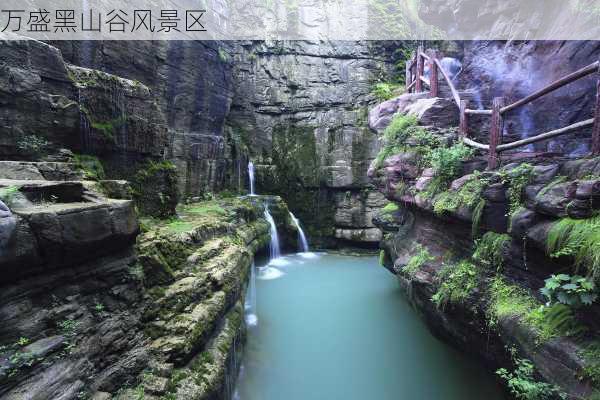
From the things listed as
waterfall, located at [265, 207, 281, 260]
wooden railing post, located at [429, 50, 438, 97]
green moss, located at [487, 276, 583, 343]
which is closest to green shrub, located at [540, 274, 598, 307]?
green moss, located at [487, 276, 583, 343]

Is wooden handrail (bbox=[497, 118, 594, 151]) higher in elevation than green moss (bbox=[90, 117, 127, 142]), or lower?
lower

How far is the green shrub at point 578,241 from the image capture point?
2.97m

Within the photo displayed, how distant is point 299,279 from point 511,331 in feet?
28.5

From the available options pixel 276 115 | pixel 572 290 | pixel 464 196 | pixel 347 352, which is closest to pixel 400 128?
pixel 464 196

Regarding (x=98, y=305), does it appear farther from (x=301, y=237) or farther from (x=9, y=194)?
(x=301, y=237)

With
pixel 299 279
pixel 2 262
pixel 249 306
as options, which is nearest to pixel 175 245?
pixel 2 262

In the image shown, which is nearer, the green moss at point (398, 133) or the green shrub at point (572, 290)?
the green shrub at point (572, 290)

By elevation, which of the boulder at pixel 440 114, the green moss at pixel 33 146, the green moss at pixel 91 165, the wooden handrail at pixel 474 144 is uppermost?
the boulder at pixel 440 114

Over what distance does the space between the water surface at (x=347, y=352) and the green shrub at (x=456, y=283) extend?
2012 millimetres

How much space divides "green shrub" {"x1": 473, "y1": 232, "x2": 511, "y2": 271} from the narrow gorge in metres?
0.03

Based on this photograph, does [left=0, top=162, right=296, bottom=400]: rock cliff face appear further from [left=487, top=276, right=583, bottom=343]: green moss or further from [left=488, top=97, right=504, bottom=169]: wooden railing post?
A: [left=488, top=97, right=504, bottom=169]: wooden railing post

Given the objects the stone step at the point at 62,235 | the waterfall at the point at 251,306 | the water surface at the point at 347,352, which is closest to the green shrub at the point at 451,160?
the water surface at the point at 347,352

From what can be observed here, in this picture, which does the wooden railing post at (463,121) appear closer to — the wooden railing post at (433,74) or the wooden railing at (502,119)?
the wooden railing at (502,119)

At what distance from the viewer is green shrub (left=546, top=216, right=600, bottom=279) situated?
297 cm
